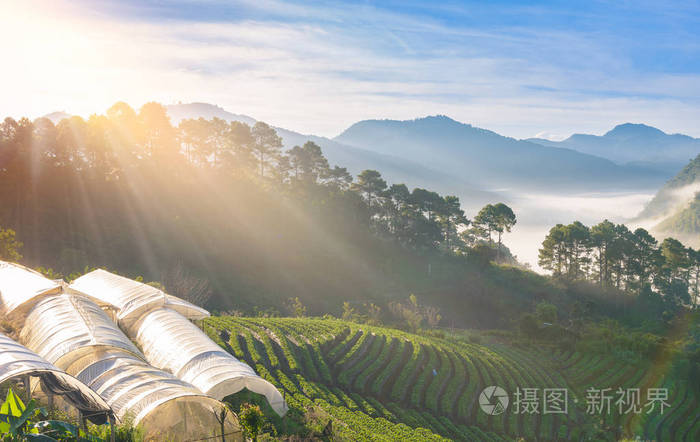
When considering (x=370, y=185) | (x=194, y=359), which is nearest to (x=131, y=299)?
(x=194, y=359)

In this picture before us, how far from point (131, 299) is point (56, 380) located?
12.0 metres

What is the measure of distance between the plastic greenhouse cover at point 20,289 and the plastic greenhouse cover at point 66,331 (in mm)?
599

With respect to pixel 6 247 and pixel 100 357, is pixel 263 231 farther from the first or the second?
pixel 100 357

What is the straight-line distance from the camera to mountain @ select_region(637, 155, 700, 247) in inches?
5758

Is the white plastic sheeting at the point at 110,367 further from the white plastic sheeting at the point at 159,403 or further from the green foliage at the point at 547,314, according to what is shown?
the green foliage at the point at 547,314

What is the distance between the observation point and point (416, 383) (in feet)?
86.7

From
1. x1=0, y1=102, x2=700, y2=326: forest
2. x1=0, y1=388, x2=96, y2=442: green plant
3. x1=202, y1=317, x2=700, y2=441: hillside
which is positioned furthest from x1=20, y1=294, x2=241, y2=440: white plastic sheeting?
x1=0, y1=102, x2=700, y2=326: forest

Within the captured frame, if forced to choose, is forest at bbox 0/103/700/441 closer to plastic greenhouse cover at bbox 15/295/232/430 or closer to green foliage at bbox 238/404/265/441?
green foliage at bbox 238/404/265/441

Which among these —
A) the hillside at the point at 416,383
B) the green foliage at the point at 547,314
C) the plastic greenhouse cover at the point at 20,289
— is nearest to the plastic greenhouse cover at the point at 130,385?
the hillside at the point at 416,383

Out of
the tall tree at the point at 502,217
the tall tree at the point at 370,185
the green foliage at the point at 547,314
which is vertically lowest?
the green foliage at the point at 547,314

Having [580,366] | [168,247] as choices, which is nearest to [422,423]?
[580,366]

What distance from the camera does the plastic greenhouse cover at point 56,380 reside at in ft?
35.3

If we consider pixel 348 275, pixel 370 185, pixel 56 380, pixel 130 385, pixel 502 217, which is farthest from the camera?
pixel 370 185

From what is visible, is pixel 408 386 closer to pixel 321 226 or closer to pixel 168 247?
pixel 168 247
